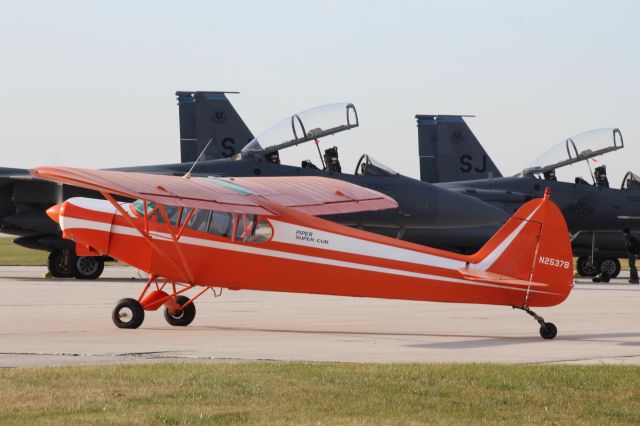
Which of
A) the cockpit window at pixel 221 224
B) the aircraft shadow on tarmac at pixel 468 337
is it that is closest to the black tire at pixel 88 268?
the aircraft shadow on tarmac at pixel 468 337

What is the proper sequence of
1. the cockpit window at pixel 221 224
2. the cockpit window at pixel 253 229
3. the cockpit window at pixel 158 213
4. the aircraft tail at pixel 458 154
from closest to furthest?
the cockpit window at pixel 253 229 < the cockpit window at pixel 221 224 < the cockpit window at pixel 158 213 < the aircraft tail at pixel 458 154

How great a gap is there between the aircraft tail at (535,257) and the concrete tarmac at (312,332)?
2.13 ft

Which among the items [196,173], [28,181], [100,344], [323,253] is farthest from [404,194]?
[100,344]

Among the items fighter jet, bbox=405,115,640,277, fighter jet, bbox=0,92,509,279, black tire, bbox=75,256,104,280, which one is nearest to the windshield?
fighter jet, bbox=405,115,640,277

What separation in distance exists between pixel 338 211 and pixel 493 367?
22.3ft

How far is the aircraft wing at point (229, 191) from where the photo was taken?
14.4m

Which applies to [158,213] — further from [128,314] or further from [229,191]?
[128,314]

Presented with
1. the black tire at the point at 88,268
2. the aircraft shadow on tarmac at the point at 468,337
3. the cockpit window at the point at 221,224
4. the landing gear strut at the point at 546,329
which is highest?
the cockpit window at the point at 221,224

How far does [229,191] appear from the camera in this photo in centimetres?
1583

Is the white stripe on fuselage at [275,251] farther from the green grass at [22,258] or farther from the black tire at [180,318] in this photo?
the green grass at [22,258]

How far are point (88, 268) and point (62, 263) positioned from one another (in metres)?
0.70

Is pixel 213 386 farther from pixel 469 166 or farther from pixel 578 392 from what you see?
pixel 469 166

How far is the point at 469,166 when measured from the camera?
4519cm

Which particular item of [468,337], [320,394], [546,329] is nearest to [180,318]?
[468,337]
